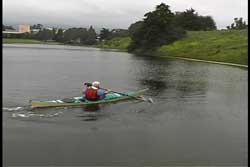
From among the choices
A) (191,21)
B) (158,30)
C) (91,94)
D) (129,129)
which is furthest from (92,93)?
(191,21)

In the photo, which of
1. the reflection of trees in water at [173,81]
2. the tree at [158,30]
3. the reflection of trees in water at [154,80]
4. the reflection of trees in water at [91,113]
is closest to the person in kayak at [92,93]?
the reflection of trees in water at [91,113]

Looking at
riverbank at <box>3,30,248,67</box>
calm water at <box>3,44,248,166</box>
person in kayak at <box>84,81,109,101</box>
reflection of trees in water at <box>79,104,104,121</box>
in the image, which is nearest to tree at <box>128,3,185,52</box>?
riverbank at <box>3,30,248,67</box>

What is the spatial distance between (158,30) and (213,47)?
61.0 ft

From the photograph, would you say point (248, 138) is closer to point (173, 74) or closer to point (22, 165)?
point (22, 165)

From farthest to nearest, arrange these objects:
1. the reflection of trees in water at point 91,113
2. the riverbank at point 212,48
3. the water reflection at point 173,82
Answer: the riverbank at point 212,48
the water reflection at point 173,82
the reflection of trees in water at point 91,113

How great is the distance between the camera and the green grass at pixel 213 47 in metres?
83.7

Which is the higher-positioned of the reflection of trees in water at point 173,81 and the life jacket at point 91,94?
the life jacket at point 91,94

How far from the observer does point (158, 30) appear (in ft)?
360

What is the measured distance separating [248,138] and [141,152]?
268 inches

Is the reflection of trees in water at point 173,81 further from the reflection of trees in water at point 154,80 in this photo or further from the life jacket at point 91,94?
the life jacket at point 91,94

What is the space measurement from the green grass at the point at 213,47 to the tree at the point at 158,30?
267 centimetres

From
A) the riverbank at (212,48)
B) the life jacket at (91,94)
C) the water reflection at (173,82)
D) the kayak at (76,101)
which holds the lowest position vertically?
the water reflection at (173,82)

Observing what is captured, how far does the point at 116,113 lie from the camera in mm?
27297

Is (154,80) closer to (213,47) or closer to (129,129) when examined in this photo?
(129,129)
